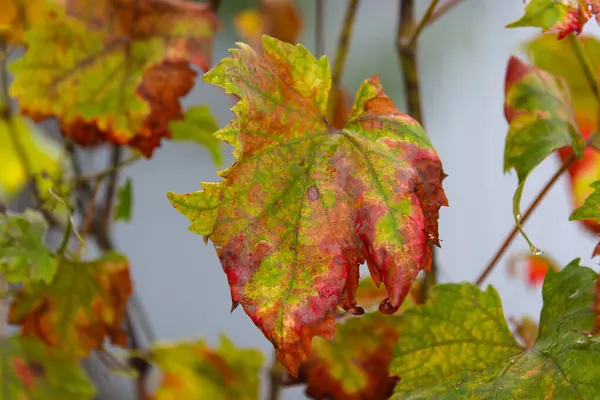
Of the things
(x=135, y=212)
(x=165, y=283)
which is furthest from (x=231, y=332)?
(x=135, y=212)

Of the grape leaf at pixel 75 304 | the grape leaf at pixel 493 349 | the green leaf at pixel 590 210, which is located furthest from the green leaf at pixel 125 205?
the green leaf at pixel 590 210

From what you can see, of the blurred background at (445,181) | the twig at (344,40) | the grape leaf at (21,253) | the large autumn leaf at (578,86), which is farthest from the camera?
the blurred background at (445,181)

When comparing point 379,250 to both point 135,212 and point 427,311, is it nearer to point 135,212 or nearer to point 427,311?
point 427,311

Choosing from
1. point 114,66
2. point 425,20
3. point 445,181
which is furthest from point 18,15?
point 445,181

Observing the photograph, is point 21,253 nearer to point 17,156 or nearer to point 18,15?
point 18,15

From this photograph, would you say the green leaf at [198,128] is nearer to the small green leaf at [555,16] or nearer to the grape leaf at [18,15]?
the grape leaf at [18,15]


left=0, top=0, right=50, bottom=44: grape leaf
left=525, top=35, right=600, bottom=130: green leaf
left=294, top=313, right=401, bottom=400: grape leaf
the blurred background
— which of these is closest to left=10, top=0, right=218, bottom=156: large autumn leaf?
left=0, top=0, right=50, bottom=44: grape leaf
